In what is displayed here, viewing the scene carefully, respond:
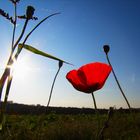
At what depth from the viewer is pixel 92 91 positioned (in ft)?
4.63

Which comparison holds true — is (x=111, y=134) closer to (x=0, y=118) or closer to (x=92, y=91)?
(x=92, y=91)

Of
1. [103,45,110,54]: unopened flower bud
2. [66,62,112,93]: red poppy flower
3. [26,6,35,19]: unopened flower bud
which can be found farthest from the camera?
[103,45,110,54]: unopened flower bud

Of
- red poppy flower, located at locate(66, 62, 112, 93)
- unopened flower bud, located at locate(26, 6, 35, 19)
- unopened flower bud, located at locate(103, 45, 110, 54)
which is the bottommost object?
red poppy flower, located at locate(66, 62, 112, 93)

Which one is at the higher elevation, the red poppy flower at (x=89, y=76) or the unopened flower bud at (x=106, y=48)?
the unopened flower bud at (x=106, y=48)

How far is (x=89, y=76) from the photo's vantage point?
1.56 m

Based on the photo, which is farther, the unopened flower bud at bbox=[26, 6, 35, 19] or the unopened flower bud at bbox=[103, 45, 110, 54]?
the unopened flower bud at bbox=[103, 45, 110, 54]

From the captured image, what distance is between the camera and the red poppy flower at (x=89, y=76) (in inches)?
56.9

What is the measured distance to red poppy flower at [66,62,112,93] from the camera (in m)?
1.44

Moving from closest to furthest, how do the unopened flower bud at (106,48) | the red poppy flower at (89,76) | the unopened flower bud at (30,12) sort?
the unopened flower bud at (30,12), the red poppy flower at (89,76), the unopened flower bud at (106,48)

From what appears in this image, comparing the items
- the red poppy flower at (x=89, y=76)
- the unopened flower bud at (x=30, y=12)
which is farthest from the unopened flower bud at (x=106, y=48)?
the unopened flower bud at (x=30, y=12)

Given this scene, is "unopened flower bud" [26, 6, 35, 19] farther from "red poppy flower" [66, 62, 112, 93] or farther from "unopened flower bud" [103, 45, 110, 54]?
"unopened flower bud" [103, 45, 110, 54]

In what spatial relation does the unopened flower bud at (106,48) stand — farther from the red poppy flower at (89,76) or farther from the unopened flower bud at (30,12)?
the unopened flower bud at (30,12)

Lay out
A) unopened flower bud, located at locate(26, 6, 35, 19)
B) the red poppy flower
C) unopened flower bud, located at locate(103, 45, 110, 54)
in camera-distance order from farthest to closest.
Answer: unopened flower bud, located at locate(103, 45, 110, 54) → the red poppy flower → unopened flower bud, located at locate(26, 6, 35, 19)

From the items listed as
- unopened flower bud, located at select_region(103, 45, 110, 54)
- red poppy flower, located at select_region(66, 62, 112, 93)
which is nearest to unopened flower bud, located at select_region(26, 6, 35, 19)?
red poppy flower, located at select_region(66, 62, 112, 93)
